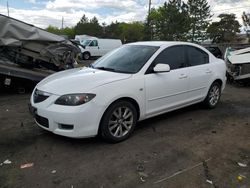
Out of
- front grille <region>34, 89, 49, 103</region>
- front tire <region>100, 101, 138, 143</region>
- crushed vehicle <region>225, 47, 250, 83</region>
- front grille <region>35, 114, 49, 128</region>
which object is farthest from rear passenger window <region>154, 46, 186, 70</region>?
→ crushed vehicle <region>225, 47, 250, 83</region>

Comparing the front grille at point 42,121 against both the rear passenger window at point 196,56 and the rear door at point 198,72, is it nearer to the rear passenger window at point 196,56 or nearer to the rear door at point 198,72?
the rear door at point 198,72

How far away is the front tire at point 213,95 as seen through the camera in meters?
6.48

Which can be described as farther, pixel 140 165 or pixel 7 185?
pixel 140 165

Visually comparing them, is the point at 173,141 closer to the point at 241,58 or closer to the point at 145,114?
the point at 145,114

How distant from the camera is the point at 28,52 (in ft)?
27.8

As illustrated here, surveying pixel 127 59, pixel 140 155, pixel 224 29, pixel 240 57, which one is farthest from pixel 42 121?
pixel 224 29

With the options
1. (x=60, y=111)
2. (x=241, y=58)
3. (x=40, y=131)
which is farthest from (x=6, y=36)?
(x=241, y=58)

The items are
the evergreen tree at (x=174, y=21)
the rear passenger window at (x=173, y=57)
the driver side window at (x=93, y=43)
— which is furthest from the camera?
the evergreen tree at (x=174, y=21)

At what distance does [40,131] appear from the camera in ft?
16.6

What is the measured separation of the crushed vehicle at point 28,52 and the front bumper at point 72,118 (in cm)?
409

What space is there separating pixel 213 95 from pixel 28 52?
17.5 ft

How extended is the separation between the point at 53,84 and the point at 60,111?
611 mm

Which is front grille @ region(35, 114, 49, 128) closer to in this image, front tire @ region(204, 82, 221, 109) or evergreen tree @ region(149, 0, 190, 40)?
front tire @ region(204, 82, 221, 109)

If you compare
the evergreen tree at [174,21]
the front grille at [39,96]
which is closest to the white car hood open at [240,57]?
the front grille at [39,96]
